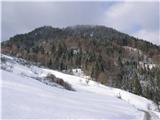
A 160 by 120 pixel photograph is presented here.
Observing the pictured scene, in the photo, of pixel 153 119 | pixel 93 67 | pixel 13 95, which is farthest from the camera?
pixel 93 67

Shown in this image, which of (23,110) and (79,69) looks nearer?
(23,110)

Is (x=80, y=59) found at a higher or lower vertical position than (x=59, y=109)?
higher

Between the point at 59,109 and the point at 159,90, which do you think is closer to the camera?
the point at 59,109

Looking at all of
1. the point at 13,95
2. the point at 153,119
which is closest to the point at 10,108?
the point at 13,95

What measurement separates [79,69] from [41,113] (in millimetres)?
145801

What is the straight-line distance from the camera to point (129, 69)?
6732 inches

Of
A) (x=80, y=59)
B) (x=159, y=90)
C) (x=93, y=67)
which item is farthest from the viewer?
(x=80, y=59)

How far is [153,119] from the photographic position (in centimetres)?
2709

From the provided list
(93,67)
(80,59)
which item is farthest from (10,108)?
(80,59)

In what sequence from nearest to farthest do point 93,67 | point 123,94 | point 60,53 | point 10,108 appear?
point 10,108
point 123,94
point 93,67
point 60,53

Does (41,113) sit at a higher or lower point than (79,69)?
lower

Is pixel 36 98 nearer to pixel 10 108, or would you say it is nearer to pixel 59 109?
pixel 59 109

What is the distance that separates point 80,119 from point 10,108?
3679 mm

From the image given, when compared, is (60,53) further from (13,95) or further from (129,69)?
(13,95)
